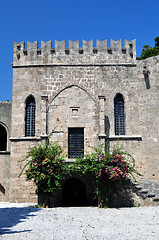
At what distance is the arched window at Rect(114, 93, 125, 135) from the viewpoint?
16078 mm

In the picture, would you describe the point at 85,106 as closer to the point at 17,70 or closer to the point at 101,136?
the point at 101,136

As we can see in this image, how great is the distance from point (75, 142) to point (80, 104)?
6.88 feet

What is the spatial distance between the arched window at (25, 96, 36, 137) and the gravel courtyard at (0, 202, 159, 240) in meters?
5.04

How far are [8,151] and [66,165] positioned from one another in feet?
14.2

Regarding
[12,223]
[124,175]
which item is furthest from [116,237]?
[124,175]

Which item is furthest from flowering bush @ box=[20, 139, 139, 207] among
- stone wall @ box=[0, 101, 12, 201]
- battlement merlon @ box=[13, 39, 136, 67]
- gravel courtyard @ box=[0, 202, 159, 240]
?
battlement merlon @ box=[13, 39, 136, 67]

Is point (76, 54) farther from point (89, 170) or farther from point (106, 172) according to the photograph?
point (106, 172)

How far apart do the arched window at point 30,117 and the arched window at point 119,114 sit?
4572mm

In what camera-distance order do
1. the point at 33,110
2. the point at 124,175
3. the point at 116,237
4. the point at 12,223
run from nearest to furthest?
the point at 116,237
the point at 12,223
the point at 124,175
the point at 33,110

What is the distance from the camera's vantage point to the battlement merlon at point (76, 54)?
1664 centimetres

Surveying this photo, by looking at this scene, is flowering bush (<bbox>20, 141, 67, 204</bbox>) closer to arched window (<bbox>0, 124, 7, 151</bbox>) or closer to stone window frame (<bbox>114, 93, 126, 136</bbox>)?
stone window frame (<bbox>114, 93, 126, 136</bbox>)

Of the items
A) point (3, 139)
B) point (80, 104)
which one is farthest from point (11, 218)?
point (3, 139)

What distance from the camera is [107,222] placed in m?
9.59

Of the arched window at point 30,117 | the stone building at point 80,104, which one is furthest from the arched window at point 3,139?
the arched window at point 30,117
